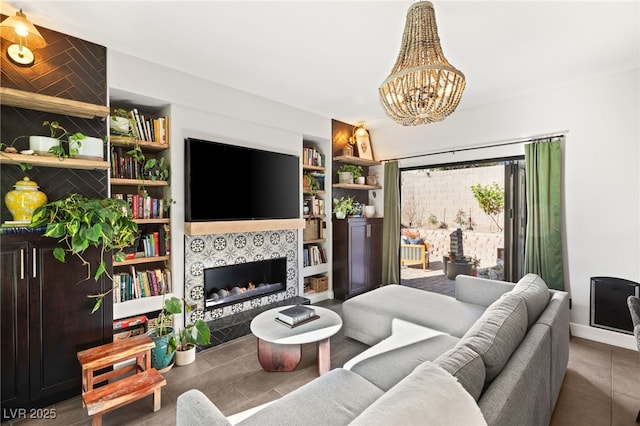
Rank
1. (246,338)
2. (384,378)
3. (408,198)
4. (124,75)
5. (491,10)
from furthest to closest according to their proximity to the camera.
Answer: (408,198), (246,338), (124,75), (491,10), (384,378)

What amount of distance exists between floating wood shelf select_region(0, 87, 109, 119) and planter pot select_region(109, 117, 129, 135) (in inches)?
7.7

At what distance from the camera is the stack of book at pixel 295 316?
233 centimetres

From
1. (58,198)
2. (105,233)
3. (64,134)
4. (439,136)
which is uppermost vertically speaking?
(439,136)

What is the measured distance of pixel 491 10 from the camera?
201 cm

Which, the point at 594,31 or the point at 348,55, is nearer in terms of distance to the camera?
the point at 594,31

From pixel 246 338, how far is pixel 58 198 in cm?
205

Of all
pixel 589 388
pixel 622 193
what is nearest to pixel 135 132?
pixel 589 388

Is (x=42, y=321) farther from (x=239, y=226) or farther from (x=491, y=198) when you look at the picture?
(x=491, y=198)

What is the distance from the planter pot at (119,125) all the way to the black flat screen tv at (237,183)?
1.65ft

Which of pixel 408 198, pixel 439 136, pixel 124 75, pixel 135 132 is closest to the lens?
pixel 124 75

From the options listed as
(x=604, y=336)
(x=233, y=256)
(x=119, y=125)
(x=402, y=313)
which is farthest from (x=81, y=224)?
(x=604, y=336)

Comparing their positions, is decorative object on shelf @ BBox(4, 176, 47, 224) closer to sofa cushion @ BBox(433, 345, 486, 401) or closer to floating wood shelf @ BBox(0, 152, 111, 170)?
floating wood shelf @ BBox(0, 152, 111, 170)

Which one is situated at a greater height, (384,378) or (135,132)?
(135,132)

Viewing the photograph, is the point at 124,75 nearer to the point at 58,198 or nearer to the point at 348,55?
the point at 58,198
